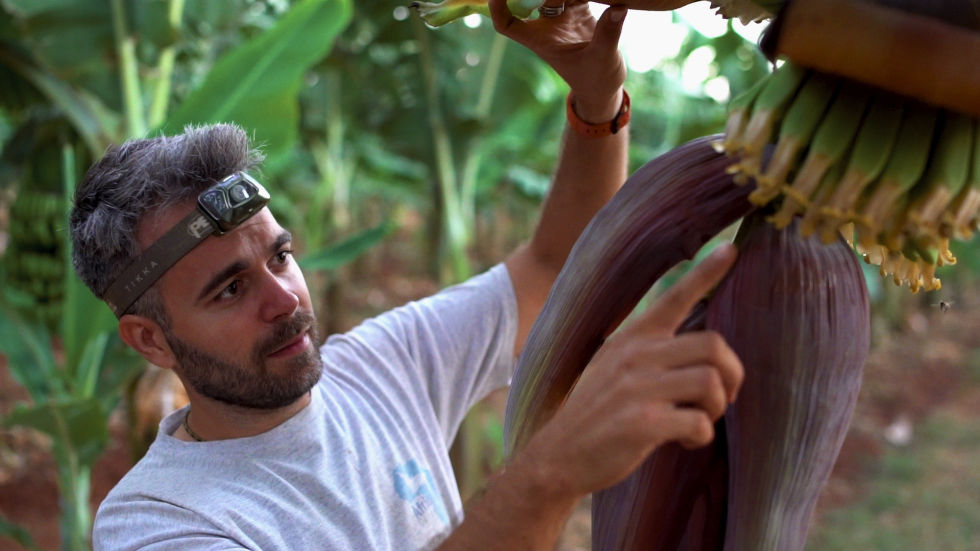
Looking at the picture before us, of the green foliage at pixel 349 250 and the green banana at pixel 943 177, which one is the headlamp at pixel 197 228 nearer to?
the green banana at pixel 943 177

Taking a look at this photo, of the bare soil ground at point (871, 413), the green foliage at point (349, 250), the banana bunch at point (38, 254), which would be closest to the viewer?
the green foliage at point (349, 250)

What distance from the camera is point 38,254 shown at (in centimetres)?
215

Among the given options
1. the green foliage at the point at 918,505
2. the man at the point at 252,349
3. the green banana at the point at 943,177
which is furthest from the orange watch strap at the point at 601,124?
the green foliage at the point at 918,505

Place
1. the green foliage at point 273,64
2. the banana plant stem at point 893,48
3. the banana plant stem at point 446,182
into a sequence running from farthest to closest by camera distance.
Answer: the banana plant stem at point 446,182 → the green foliage at point 273,64 → the banana plant stem at point 893,48

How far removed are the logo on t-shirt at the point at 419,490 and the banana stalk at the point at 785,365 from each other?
20.5 inches

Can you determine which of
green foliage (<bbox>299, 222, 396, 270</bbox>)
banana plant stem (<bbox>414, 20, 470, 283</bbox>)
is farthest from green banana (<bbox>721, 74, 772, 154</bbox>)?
banana plant stem (<bbox>414, 20, 470, 283</bbox>)

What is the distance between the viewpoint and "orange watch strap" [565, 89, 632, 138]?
802 millimetres

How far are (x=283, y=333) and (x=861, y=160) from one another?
0.61 m

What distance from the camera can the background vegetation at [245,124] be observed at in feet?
5.69

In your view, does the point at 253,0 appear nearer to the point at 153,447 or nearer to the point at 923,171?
the point at 153,447

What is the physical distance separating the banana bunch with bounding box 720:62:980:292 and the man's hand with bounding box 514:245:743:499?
0.18ft

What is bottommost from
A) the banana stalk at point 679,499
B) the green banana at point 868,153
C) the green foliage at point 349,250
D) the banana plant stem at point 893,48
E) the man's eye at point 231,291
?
the green foliage at point 349,250

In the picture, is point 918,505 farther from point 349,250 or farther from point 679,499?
point 679,499

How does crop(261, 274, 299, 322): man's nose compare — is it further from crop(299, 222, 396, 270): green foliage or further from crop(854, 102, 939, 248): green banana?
crop(299, 222, 396, 270): green foliage
